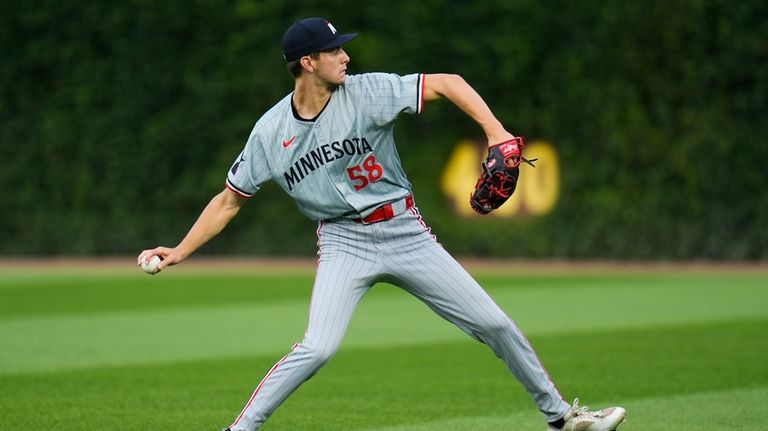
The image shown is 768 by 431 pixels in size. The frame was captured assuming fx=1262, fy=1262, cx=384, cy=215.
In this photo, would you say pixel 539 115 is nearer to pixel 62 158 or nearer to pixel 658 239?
pixel 658 239

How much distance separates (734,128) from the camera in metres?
19.3

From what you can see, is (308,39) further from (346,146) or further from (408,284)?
(408,284)

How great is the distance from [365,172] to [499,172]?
2.35ft

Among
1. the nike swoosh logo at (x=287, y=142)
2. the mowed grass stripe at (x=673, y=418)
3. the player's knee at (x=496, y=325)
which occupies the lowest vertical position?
the mowed grass stripe at (x=673, y=418)

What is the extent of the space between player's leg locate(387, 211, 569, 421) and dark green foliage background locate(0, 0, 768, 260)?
13.6 metres

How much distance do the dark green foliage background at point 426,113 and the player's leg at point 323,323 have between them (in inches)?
547

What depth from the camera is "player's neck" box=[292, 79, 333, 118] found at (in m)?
6.47

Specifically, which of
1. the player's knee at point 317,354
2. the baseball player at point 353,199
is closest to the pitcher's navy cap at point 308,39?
the baseball player at point 353,199

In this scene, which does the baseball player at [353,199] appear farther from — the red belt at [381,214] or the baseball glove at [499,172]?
the baseball glove at [499,172]

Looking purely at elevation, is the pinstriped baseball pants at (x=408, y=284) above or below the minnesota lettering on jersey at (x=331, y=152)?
below

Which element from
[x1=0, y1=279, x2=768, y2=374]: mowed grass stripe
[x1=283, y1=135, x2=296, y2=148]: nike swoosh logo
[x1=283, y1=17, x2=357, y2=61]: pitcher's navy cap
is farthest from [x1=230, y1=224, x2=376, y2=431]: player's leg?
[x1=0, y1=279, x2=768, y2=374]: mowed grass stripe

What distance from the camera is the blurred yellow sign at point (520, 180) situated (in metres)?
20.6

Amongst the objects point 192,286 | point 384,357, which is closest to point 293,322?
point 384,357

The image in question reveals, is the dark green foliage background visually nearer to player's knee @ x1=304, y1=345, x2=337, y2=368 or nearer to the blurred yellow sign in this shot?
the blurred yellow sign
